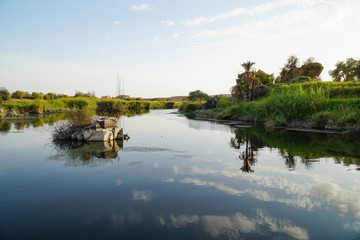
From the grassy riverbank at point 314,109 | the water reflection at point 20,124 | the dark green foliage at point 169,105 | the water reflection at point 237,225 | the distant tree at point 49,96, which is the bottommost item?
the water reflection at point 237,225

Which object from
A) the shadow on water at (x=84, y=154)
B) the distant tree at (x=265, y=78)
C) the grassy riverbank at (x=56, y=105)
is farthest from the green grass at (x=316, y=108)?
the distant tree at (x=265, y=78)

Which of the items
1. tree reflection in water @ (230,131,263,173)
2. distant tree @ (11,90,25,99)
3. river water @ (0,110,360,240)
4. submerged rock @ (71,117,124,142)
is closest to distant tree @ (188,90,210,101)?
distant tree @ (11,90,25,99)

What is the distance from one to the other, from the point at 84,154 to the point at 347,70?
59205 millimetres

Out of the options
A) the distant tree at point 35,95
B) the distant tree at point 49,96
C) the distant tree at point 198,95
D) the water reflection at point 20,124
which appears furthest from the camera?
the distant tree at point 198,95

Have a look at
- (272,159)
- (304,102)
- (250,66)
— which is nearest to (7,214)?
(272,159)

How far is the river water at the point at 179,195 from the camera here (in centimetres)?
404

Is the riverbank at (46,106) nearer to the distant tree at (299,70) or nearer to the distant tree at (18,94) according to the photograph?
the distant tree at (18,94)

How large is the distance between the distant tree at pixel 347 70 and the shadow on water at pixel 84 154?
55658 millimetres

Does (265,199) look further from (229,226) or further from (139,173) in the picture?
(139,173)

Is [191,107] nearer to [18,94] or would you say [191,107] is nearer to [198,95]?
[198,95]

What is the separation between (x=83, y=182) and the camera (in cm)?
649

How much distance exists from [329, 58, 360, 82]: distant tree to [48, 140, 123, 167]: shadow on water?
55.7 meters

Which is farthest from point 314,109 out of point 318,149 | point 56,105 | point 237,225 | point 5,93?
point 5,93

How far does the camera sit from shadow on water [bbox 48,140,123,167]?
28.2ft
